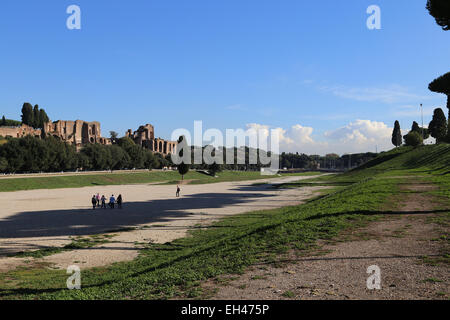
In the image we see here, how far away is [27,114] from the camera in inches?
5989

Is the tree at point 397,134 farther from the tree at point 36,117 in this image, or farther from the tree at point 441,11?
the tree at point 36,117

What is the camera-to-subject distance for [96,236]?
66.2ft

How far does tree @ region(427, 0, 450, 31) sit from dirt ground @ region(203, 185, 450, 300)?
15479 millimetres

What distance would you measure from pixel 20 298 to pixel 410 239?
12.9 meters

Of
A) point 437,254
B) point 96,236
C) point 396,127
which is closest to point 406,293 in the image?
point 437,254

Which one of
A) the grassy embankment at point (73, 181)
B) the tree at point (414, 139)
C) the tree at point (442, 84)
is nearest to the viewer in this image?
the tree at point (442, 84)

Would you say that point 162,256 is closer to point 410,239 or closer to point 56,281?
point 56,281

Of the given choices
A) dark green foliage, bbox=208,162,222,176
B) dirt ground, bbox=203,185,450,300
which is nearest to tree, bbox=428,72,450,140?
dirt ground, bbox=203,185,450,300

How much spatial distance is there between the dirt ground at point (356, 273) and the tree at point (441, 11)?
1548 cm

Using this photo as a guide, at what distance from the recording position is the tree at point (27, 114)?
15162 cm

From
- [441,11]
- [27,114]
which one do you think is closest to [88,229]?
[441,11]

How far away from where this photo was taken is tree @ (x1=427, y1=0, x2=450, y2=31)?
19.7m

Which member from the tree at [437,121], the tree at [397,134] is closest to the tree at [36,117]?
the tree at [397,134]

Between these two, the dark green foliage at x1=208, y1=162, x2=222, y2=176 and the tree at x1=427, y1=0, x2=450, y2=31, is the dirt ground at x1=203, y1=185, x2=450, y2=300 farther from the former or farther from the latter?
the dark green foliage at x1=208, y1=162, x2=222, y2=176
